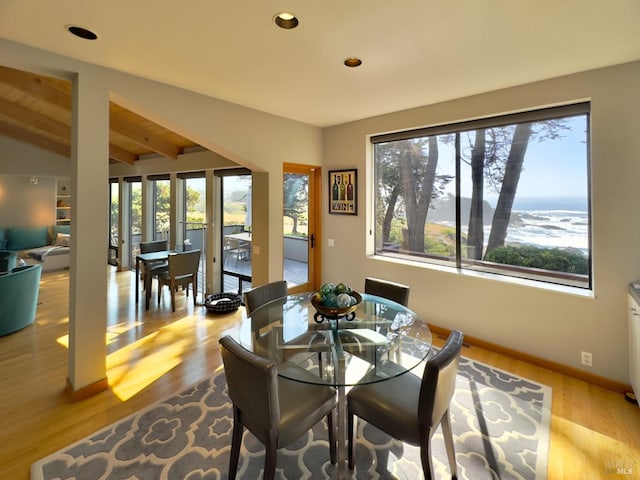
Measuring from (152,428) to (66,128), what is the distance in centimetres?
625

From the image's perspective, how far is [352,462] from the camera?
1.83m

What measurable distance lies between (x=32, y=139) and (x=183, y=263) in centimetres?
598

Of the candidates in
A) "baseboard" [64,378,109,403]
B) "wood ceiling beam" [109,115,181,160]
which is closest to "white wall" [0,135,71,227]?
"wood ceiling beam" [109,115,181,160]

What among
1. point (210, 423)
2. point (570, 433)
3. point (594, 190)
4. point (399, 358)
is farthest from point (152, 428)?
point (594, 190)

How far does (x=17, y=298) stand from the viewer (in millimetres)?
3820

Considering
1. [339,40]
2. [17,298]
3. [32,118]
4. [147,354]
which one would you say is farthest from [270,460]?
[32,118]

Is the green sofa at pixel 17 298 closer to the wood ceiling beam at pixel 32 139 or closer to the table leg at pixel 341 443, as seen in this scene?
the table leg at pixel 341 443

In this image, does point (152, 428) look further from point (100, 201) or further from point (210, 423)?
point (100, 201)

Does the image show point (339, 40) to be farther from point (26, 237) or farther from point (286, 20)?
point (26, 237)

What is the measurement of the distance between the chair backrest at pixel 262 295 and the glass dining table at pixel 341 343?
126 mm

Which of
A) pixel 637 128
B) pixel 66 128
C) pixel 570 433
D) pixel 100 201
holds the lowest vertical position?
pixel 570 433

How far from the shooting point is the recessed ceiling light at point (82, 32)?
80.0 inches

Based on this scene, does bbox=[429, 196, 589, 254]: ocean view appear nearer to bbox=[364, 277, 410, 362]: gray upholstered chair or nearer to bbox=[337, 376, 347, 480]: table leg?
bbox=[364, 277, 410, 362]: gray upholstered chair

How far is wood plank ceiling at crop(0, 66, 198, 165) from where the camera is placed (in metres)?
3.94
